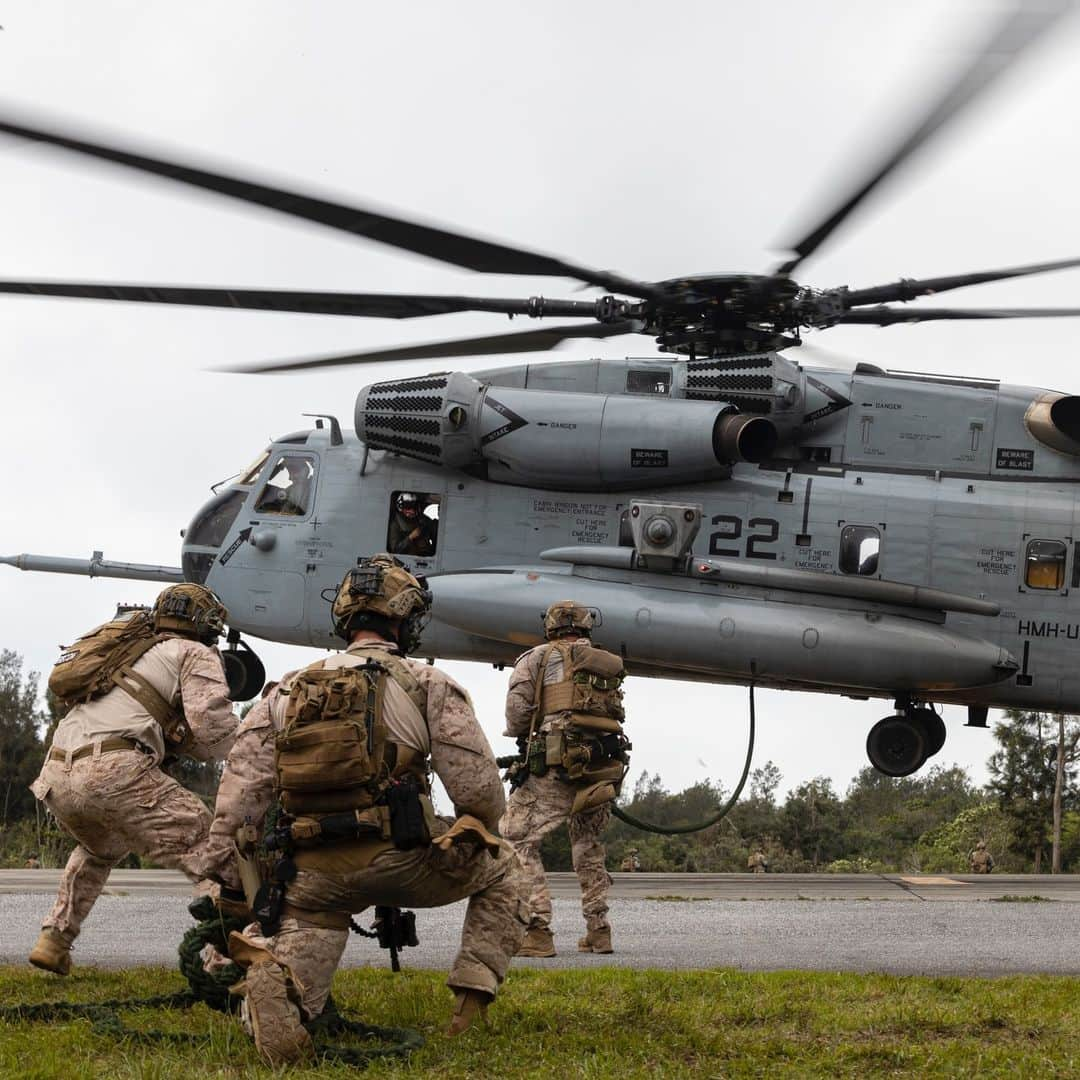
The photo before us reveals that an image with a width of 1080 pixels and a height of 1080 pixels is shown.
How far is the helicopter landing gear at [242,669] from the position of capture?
591 inches

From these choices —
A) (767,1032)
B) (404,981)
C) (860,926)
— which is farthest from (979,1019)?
(860,926)

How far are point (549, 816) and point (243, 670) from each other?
7216 mm

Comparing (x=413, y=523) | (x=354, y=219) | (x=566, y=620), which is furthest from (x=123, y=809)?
(x=413, y=523)

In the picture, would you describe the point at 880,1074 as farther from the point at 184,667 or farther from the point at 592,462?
the point at 592,462

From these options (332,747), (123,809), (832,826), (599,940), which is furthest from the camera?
(832,826)

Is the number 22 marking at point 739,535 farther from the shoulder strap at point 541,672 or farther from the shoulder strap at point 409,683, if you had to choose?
the shoulder strap at point 409,683

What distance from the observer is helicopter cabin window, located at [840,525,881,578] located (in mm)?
13266

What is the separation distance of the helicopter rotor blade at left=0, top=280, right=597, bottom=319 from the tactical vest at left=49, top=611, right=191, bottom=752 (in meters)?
3.89

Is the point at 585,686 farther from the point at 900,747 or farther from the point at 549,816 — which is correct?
the point at 900,747

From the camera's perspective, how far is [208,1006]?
6.12m

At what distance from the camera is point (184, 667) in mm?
7027

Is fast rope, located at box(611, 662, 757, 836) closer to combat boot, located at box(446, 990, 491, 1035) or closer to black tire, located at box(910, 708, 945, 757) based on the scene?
black tire, located at box(910, 708, 945, 757)

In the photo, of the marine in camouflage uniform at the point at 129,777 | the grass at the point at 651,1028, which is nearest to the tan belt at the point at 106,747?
the marine in camouflage uniform at the point at 129,777

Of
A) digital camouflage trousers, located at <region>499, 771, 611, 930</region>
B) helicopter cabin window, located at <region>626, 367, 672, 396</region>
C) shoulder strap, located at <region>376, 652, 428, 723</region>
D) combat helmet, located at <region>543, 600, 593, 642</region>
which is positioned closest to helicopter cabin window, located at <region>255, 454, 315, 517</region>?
helicopter cabin window, located at <region>626, 367, 672, 396</region>
